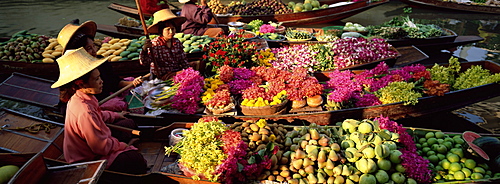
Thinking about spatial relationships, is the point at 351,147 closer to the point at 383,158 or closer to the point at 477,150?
the point at 383,158

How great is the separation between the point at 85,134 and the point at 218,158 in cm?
143

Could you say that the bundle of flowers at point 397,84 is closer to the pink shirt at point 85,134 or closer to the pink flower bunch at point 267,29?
the pink shirt at point 85,134

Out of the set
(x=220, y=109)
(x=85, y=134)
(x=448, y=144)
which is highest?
(x=85, y=134)

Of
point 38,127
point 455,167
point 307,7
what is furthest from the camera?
point 307,7

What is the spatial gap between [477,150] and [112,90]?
5173 millimetres

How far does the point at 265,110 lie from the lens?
15.3ft

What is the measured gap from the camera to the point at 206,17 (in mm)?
8047

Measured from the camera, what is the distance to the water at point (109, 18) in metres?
10.4

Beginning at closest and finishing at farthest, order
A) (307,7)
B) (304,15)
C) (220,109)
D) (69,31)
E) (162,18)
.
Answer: (69,31) → (220,109) → (162,18) → (304,15) → (307,7)

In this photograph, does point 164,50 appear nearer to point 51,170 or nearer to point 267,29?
point 51,170

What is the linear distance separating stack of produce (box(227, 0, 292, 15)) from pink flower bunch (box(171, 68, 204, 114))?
21.9ft

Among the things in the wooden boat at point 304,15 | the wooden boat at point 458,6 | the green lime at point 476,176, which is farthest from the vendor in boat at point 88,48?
the wooden boat at point 458,6

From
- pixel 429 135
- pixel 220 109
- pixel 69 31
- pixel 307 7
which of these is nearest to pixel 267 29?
pixel 307 7

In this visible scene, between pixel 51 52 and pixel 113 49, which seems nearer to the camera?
pixel 51 52
